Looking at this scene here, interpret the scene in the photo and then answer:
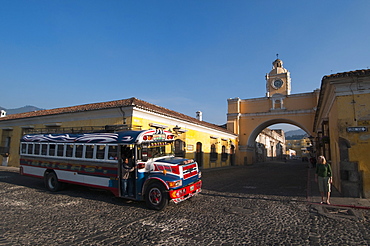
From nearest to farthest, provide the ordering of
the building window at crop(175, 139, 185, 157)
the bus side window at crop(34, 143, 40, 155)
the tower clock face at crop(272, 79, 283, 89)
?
the bus side window at crop(34, 143, 40, 155) → the building window at crop(175, 139, 185, 157) → the tower clock face at crop(272, 79, 283, 89)

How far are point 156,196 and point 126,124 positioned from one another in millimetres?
6308

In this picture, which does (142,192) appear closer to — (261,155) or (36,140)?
(36,140)

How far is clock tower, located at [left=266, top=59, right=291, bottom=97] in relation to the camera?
28500 mm

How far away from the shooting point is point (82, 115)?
1506cm

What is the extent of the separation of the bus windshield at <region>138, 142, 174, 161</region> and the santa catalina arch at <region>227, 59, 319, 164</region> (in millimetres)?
22342

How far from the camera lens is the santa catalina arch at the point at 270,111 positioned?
26.5 meters

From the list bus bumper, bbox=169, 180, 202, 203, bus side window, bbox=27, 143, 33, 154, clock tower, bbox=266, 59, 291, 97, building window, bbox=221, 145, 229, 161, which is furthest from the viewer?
clock tower, bbox=266, 59, 291, 97

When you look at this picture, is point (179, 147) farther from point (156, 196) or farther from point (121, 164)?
point (156, 196)

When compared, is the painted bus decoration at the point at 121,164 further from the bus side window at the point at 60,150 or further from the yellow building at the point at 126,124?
the yellow building at the point at 126,124

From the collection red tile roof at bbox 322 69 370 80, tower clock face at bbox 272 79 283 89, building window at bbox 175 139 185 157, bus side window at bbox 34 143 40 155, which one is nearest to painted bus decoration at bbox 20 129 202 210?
bus side window at bbox 34 143 40 155

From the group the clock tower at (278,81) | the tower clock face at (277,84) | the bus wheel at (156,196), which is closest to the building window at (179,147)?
the bus wheel at (156,196)

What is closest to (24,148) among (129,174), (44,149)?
(44,149)

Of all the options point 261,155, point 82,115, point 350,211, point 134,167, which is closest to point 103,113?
point 82,115

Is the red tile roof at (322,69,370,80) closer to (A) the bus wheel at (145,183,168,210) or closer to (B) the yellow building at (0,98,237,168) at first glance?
(A) the bus wheel at (145,183,168,210)
